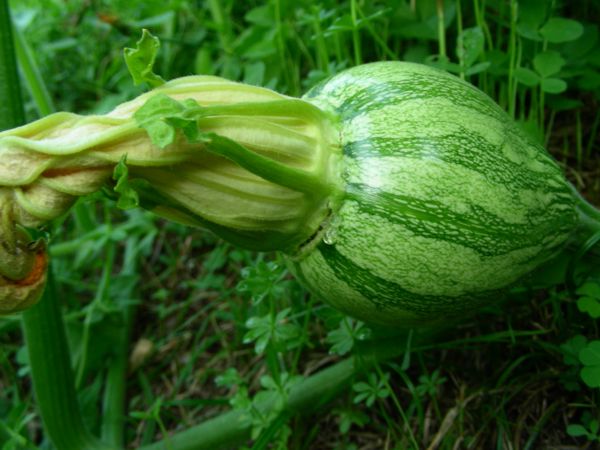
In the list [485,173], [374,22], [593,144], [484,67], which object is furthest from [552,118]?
[485,173]

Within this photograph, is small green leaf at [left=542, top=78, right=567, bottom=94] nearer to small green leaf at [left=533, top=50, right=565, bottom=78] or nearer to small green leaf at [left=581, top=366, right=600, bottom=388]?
small green leaf at [left=533, top=50, right=565, bottom=78]

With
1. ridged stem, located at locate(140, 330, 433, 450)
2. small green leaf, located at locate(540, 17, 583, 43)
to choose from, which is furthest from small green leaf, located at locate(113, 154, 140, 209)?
small green leaf, located at locate(540, 17, 583, 43)

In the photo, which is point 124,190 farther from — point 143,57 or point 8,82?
point 8,82

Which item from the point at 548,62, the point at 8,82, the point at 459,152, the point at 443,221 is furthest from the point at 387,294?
the point at 8,82

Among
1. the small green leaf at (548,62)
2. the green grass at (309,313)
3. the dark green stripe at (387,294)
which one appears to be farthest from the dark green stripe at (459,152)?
the small green leaf at (548,62)

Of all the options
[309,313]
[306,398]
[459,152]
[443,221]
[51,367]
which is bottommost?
[306,398]

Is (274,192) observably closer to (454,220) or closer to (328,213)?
(328,213)

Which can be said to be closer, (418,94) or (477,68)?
(418,94)
